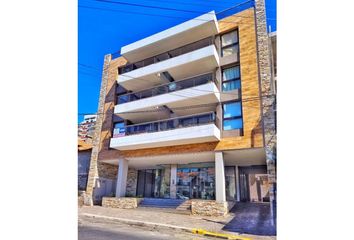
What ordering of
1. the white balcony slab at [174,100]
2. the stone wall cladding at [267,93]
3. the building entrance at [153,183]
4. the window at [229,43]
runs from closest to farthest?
the stone wall cladding at [267,93] < the white balcony slab at [174,100] < the window at [229,43] < the building entrance at [153,183]

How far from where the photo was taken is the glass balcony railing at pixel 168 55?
1188 centimetres

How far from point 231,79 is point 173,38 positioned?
12.5ft

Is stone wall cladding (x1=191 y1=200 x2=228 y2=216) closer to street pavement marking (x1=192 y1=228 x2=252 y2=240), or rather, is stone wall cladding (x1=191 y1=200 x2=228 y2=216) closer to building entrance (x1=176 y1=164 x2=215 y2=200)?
building entrance (x1=176 y1=164 x2=215 y2=200)

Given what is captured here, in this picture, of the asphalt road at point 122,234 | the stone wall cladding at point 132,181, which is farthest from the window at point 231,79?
the stone wall cladding at point 132,181

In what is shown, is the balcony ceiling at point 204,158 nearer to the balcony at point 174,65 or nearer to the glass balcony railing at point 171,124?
the glass balcony railing at point 171,124

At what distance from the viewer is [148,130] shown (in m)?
12.2

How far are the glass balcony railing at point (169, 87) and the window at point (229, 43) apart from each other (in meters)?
1.53

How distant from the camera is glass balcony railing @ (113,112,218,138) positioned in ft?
35.4

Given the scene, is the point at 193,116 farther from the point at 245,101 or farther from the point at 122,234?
the point at 122,234

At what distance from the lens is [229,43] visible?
11484 millimetres

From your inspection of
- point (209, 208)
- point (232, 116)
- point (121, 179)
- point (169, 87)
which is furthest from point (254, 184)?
point (121, 179)
